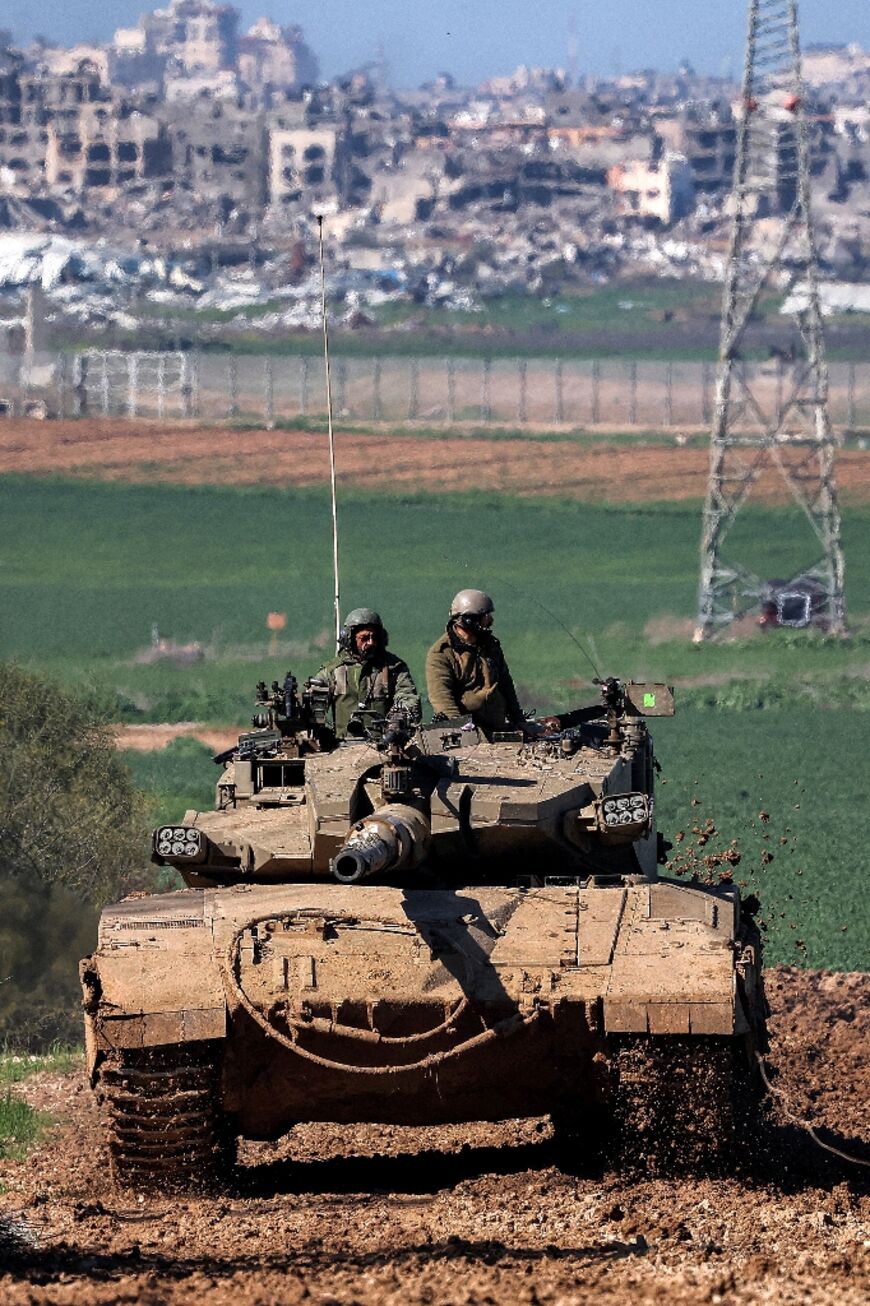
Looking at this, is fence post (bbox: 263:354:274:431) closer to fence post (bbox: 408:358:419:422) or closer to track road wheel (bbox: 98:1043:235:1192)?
fence post (bbox: 408:358:419:422)

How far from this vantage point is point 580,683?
48469 mm

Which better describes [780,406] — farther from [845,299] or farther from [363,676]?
[845,299]

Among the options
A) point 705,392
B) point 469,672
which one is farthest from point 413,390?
point 469,672

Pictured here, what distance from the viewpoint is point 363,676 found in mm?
20078

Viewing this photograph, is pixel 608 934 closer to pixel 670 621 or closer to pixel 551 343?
pixel 670 621

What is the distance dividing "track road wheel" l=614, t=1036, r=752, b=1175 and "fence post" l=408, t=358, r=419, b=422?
2784 inches

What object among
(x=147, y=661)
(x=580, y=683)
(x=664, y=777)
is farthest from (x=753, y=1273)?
(x=147, y=661)

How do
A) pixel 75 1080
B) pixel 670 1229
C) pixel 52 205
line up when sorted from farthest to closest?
1. pixel 52 205
2. pixel 75 1080
3. pixel 670 1229

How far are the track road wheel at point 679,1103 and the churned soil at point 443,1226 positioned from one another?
0.55 ft

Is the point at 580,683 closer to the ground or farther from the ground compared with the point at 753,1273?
closer to the ground

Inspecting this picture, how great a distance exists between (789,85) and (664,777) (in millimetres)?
14231

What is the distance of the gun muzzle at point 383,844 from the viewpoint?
1559 centimetres

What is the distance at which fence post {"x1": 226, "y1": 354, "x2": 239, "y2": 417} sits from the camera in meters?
85.7

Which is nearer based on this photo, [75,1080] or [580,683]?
[75,1080]
